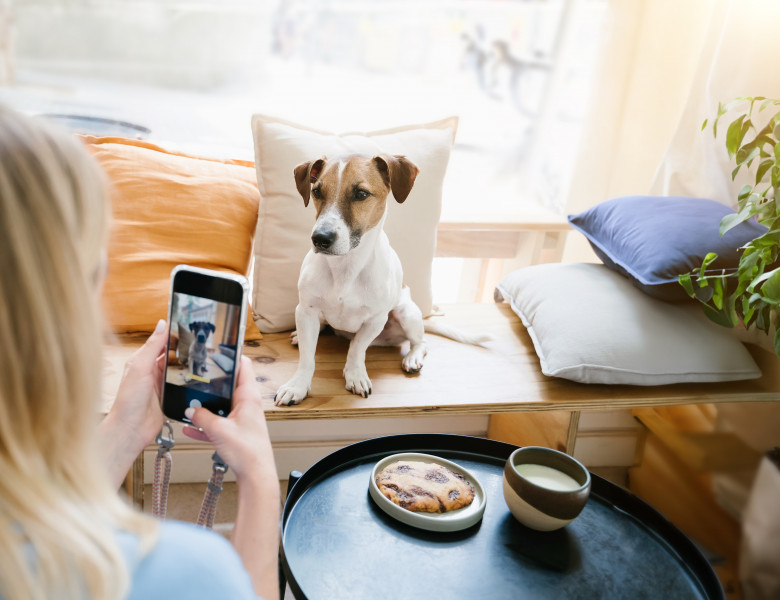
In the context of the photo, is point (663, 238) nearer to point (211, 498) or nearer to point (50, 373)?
point (211, 498)

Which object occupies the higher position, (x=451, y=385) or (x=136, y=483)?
(x=451, y=385)

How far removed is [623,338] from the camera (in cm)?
160

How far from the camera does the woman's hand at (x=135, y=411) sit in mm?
933

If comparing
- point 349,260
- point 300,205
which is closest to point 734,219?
point 349,260


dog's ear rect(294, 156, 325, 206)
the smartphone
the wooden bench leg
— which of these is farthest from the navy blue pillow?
the wooden bench leg

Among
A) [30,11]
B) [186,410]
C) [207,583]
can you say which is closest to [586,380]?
[186,410]

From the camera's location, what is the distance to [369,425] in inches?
83.3

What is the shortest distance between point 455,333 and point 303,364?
48 cm

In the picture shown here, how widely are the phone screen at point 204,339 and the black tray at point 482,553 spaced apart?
29 centimetres

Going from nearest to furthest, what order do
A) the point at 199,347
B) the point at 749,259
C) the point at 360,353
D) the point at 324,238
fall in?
1. the point at 199,347
2. the point at 324,238
3. the point at 749,259
4. the point at 360,353

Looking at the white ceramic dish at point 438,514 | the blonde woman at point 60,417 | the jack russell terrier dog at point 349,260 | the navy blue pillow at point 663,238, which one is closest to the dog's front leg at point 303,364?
the jack russell terrier dog at point 349,260

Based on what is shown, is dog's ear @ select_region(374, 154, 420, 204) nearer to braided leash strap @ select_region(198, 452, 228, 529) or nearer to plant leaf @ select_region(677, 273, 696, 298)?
plant leaf @ select_region(677, 273, 696, 298)

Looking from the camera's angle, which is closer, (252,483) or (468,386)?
(252,483)

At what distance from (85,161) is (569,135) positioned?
6.79ft
